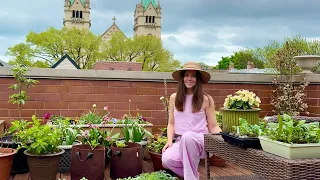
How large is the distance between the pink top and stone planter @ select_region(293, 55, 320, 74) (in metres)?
2.39

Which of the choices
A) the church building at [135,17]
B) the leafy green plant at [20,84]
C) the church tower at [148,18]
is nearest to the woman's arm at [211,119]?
the leafy green plant at [20,84]

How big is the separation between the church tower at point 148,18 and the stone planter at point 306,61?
7107cm

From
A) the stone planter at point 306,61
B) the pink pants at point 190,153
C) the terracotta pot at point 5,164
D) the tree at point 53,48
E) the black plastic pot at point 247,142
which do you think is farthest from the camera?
the tree at point 53,48

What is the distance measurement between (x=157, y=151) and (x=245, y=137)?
5.52ft

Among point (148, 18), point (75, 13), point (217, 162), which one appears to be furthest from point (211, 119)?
point (148, 18)

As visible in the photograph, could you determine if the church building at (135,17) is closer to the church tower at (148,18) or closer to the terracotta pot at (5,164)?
the church tower at (148,18)

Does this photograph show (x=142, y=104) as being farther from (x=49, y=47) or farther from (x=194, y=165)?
(x=49, y=47)

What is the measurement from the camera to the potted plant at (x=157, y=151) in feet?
11.3

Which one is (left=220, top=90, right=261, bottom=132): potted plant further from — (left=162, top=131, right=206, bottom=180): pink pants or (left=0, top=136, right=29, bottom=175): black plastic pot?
(left=0, top=136, right=29, bottom=175): black plastic pot

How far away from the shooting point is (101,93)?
453 cm

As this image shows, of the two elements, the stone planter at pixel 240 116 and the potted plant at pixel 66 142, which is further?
the potted plant at pixel 66 142

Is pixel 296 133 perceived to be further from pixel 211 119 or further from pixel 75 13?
pixel 75 13

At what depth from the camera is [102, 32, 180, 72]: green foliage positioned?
4119 cm

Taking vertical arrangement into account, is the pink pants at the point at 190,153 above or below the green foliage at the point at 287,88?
below
